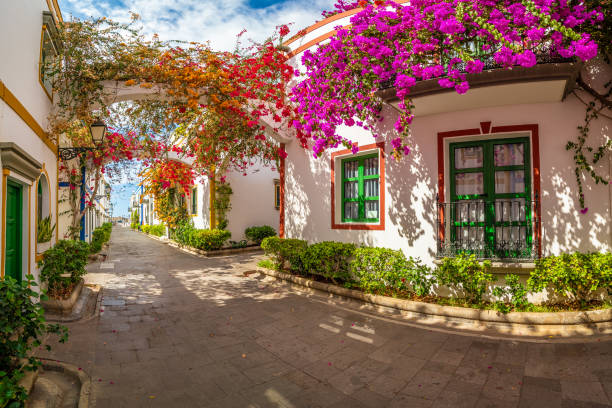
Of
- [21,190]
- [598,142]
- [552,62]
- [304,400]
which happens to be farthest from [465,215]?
[21,190]

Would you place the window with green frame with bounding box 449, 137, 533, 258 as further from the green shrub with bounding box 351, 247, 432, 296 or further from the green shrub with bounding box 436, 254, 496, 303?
the green shrub with bounding box 351, 247, 432, 296

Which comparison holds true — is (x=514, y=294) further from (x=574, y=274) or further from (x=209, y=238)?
(x=209, y=238)

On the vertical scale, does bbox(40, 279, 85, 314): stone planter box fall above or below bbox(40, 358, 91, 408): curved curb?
above

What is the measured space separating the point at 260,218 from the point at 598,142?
467 inches

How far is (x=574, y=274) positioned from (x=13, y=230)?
25.4 ft

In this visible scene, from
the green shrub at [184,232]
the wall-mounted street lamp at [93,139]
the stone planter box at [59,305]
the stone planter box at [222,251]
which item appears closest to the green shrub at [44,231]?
the stone planter box at [59,305]

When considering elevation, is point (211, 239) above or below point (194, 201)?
below

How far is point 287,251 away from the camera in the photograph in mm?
7527

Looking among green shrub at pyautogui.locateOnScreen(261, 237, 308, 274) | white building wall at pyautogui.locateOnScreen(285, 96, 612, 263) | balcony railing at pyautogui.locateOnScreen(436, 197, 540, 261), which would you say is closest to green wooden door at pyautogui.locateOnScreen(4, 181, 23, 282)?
green shrub at pyautogui.locateOnScreen(261, 237, 308, 274)

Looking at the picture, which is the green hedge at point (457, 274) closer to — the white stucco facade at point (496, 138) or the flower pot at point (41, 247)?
the white stucco facade at point (496, 138)

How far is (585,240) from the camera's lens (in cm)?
487

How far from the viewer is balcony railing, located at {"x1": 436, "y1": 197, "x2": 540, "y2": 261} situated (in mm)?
5191

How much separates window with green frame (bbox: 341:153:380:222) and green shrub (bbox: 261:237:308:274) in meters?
1.25

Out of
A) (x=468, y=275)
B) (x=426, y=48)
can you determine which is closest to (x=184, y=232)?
(x=468, y=275)
